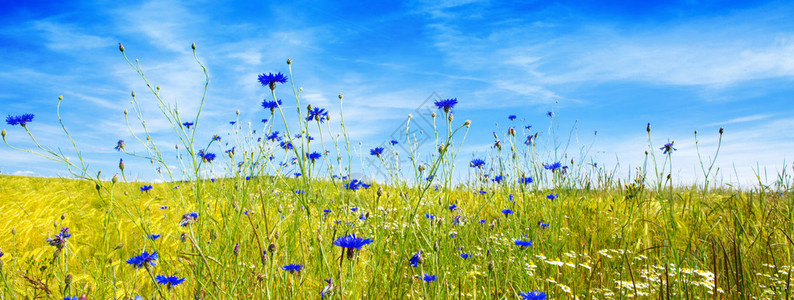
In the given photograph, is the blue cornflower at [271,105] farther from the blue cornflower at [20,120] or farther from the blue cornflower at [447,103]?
the blue cornflower at [20,120]

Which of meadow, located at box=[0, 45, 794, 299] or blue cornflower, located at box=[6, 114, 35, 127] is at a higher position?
blue cornflower, located at box=[6, 114, 35, 127]

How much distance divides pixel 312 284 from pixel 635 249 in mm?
2382

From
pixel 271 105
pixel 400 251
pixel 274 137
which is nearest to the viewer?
pixel 400 251

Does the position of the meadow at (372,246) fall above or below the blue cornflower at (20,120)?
below

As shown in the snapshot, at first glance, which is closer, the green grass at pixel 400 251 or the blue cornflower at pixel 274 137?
the green grass at pixel 400 251

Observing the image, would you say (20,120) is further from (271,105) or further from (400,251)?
(400,251)

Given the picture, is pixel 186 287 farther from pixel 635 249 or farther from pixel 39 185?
pixel 39 185

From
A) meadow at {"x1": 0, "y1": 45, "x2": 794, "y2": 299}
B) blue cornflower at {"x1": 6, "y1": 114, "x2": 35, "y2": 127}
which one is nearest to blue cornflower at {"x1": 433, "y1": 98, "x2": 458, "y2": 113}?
meadow at {"x1": 0, "y1": 45, "x2": 794, "y2": 299}

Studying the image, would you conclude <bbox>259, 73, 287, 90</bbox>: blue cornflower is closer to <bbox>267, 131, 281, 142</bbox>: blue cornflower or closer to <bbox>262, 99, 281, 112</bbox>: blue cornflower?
<bbox>262, 99, 281, 112</bbox>: blue cornflower

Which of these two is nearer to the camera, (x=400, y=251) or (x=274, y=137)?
(x=400, y=251)

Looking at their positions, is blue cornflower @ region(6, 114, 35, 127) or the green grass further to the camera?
blue cornflower @ region(6, 114, 35, 127)

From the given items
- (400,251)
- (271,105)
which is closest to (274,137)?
(271,105)

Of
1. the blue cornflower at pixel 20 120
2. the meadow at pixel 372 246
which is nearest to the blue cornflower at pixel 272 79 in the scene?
the meadow at pixel 372 246

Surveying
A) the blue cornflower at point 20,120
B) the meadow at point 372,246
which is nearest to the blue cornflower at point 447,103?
the meadow at point 372,246
